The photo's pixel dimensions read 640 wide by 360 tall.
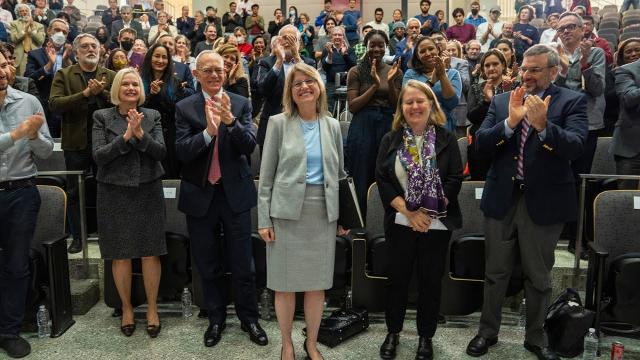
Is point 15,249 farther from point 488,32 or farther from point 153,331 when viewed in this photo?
point 488,32

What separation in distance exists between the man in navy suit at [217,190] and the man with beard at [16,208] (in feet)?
2.51

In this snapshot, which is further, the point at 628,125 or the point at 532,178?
the point at 628,125

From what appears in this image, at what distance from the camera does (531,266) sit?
2486 millimetres

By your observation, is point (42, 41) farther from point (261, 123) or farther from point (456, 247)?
point (456, 247)

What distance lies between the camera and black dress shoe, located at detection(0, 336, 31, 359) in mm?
2662

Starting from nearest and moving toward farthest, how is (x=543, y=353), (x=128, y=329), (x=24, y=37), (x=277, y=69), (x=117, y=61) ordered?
1. (x=543, y=353)
2. (x=128, y=329)
3. (x=277, y=69)
4. (x=117, y=61)
5. (x=24, y=37)

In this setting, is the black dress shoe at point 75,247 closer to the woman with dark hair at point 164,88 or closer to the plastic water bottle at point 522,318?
the woman with dark hair at point 164,88

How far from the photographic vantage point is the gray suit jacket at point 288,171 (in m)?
2.34

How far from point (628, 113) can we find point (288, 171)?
7.41 ft

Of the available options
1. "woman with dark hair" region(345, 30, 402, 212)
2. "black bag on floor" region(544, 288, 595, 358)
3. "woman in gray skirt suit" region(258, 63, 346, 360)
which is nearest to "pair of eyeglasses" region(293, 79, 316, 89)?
"woman in gray skirt suit" region(258, 63, 346, 360)

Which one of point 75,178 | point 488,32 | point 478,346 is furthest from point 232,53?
point 488,32

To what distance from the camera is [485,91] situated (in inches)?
125

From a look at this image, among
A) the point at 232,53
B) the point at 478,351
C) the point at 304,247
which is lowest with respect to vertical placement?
the point at 478,351

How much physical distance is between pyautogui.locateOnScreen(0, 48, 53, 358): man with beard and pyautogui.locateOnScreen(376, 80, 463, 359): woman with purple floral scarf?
177 centimetres
